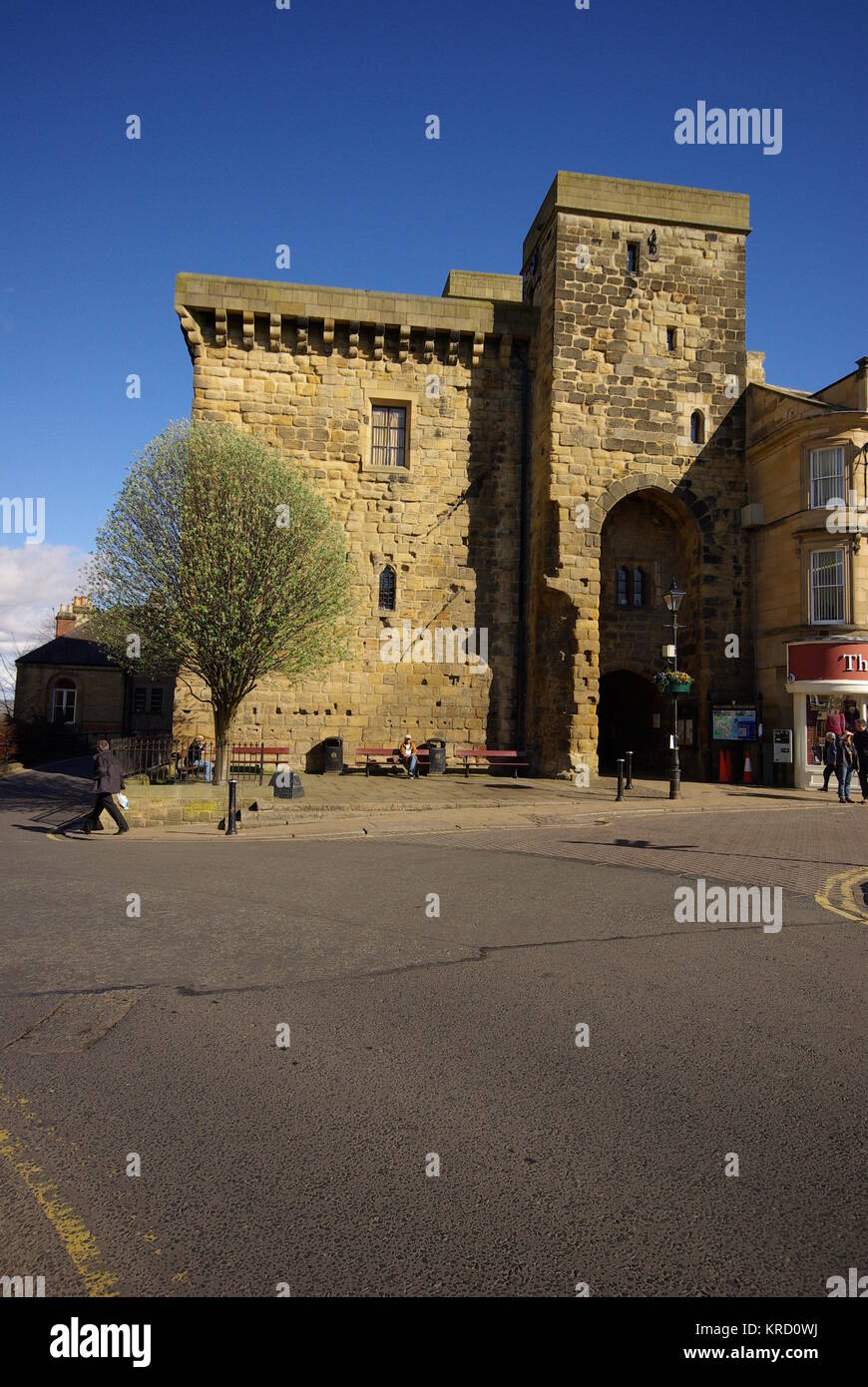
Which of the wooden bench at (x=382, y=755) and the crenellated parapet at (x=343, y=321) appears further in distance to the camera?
the crenellated parapet at (x=343, y=321)

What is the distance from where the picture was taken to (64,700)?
48719mm

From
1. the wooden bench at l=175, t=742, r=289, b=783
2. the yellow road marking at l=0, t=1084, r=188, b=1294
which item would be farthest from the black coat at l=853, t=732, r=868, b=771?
the yellow road marking at l=0, t=1084, r=188, b=1294

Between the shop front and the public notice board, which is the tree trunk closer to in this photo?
the public notice board

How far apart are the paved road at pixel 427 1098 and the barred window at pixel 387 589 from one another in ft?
54.5

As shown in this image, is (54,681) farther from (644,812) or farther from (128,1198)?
(128,1198)

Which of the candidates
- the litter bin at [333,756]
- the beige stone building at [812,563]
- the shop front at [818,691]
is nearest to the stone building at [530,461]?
the litter bin at [333,756]

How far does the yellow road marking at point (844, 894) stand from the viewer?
795 cm

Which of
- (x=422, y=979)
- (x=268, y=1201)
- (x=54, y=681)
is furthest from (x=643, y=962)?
(x=54, y=681)

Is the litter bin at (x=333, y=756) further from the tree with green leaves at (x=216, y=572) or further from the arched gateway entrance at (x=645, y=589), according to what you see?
the arched gateway entrance at (x=645, y=589)

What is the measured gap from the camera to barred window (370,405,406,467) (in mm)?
24719

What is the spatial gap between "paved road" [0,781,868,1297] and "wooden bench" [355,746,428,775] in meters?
14.8

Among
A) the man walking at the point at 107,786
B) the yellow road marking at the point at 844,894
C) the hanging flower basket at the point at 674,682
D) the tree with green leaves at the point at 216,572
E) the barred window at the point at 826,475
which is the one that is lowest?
the yellow road marking at the point at 844,894

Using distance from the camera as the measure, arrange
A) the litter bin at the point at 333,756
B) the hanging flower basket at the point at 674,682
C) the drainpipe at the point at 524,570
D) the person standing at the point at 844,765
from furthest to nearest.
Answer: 1. the drainpipe at the point at 524,570
2. the litter bin at the point at 333,756
3. the hanging flower basket at the point at 674,682
4. the person standing at the point at 844,765

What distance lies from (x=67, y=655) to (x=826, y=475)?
4227 cm
